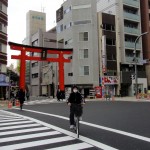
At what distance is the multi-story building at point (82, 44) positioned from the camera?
150ft

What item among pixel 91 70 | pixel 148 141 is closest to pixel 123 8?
pixel 91 70

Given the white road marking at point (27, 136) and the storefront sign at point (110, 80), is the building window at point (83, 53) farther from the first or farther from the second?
the white road marking at point (27, 136)

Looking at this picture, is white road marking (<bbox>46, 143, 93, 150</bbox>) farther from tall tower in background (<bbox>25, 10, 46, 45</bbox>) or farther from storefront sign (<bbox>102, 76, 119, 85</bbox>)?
tall tower in background (<bbox>25, 10, 46, 45</bbox>)

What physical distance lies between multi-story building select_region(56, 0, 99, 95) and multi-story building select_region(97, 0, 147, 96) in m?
4.15

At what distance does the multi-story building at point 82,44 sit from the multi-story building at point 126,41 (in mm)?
4146

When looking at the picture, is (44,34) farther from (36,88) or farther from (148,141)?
(148,141)

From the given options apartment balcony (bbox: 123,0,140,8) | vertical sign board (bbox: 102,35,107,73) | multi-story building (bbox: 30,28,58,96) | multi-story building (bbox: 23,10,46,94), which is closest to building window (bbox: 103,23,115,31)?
vertical sign board (bbox: 102,35,107,73)

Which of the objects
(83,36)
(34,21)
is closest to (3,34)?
(83,36)

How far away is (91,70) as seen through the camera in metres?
45.7

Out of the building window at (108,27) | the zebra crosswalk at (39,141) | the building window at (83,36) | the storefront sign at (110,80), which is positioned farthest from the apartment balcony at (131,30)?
the zebra crosswalk at (39,141)

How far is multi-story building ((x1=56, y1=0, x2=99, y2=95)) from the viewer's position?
45812 millimetres

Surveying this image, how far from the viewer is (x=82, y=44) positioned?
4697 cm

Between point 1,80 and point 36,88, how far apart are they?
31.2 m

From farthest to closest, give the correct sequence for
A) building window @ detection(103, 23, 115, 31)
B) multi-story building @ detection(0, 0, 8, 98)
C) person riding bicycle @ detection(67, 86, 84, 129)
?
1. building window @ detection(103, 23, 115, 31)
2. multi-story building @ detection(0, 0, 8, 98)
3. person riding bicycle @ detection(67, 86, 84, 129)
